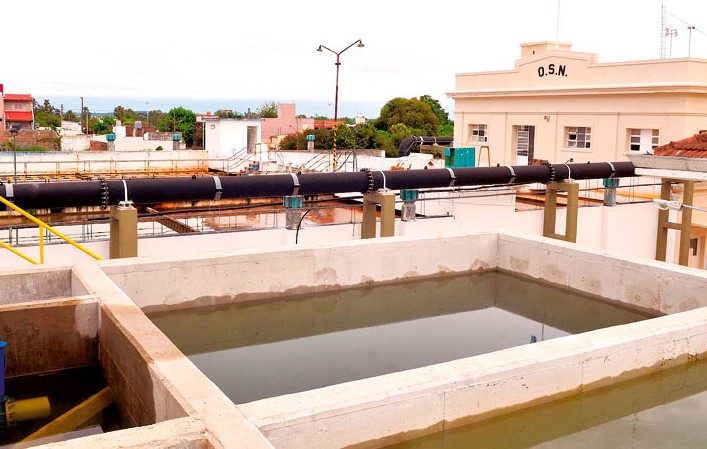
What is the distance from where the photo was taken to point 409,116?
8262 cm

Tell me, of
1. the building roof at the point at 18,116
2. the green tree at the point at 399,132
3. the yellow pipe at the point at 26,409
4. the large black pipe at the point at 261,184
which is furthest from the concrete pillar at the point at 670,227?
the building roof at the point at 18,116

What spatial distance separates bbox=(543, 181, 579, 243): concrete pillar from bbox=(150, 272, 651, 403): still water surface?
5.40 metres

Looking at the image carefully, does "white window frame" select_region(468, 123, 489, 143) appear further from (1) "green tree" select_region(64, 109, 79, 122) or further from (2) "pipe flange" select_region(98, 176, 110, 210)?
(1) "green tree" select_region(64, 109, 79, 122)

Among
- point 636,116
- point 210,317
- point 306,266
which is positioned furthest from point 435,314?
point 636,116

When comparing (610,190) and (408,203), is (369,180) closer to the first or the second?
(408,203)

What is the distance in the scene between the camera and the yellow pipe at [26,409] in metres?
7.42

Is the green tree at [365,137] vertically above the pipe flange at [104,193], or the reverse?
the green tree at [365,137]

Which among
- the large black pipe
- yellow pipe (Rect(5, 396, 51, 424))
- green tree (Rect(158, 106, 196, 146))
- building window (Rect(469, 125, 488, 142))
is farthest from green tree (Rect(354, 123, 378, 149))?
yellow pipe (Rect(5, 396, 51, 424))

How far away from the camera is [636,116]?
2841 centimetres

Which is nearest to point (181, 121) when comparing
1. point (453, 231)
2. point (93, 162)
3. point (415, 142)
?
point (415, 142)

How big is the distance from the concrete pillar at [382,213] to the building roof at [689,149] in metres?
6.53

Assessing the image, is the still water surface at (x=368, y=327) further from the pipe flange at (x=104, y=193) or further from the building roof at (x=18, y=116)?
the building roof at (x=18, y=116)

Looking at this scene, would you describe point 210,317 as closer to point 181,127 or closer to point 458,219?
point 458,219

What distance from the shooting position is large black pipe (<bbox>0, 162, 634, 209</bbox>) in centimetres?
1188
